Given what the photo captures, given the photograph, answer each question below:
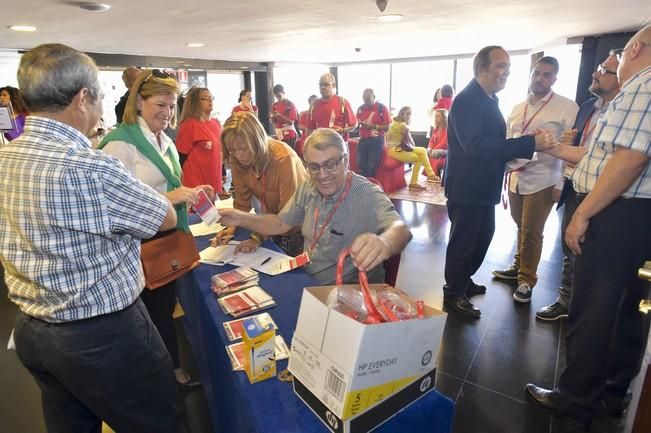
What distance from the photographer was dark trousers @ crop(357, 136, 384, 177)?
6094mm

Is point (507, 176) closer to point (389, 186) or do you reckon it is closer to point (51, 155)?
point (51, 155)

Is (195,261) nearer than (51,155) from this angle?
No

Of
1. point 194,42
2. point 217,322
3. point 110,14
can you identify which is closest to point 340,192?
point 217,322

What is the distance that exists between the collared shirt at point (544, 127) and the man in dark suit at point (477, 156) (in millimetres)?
361

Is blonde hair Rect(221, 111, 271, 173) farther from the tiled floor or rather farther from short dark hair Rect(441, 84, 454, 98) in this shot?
short dark hair Rect(441, 84, 454, 98)

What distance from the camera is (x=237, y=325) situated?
130 cm

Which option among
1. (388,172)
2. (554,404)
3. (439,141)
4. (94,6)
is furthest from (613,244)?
(439,141)

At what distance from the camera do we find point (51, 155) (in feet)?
3.07

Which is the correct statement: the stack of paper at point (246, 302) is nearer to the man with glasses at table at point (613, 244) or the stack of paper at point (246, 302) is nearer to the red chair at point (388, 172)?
the man with glasses at table at point (613, 244)

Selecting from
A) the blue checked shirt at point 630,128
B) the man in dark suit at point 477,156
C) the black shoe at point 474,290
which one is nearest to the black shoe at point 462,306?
the man in dark suit at point 477,156

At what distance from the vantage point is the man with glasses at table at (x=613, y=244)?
4.33 ft

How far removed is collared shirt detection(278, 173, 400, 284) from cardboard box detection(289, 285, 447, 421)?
66 cm

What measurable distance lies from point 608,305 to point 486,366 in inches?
33.6

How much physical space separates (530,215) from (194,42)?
16.0 ft
